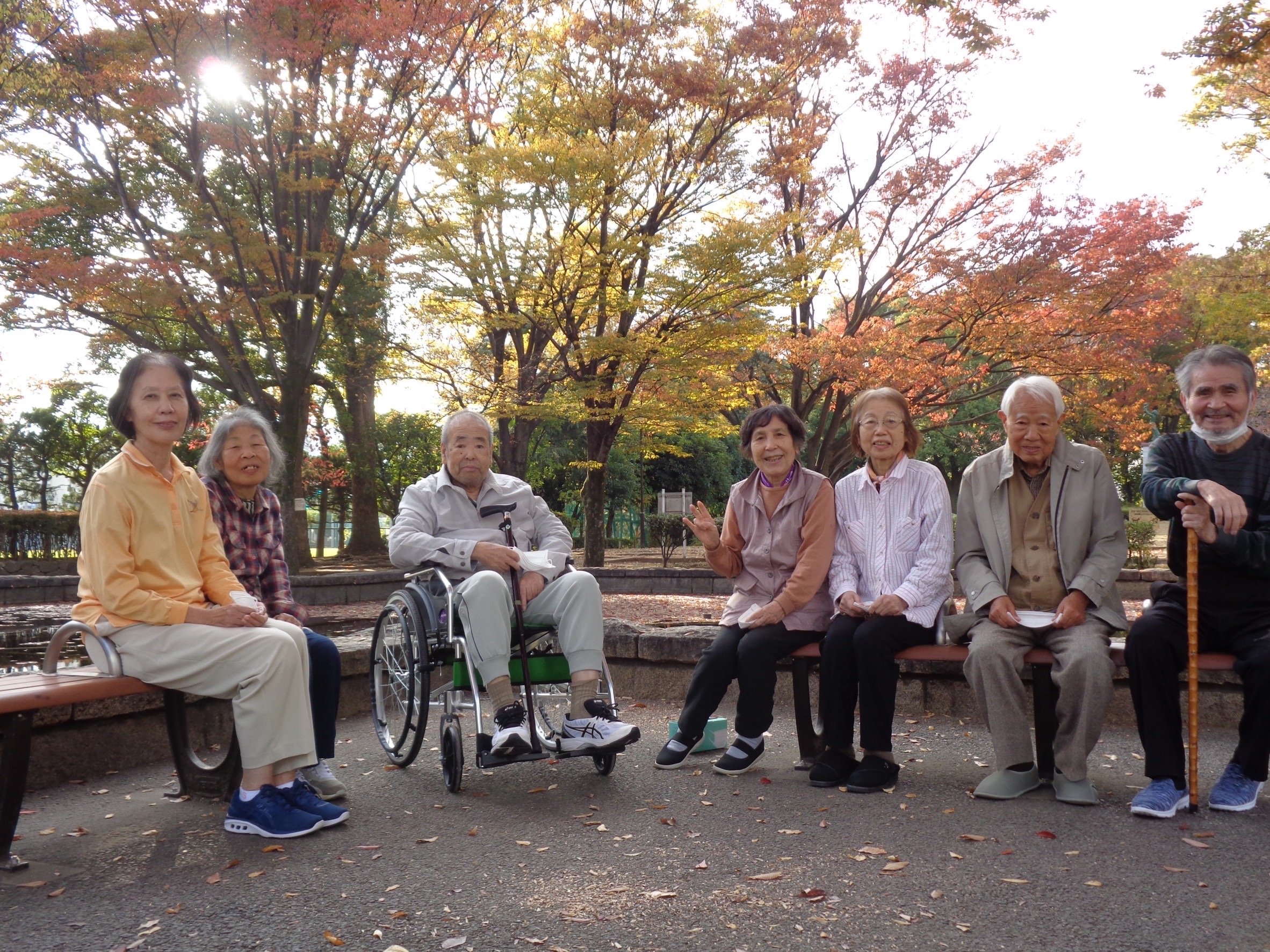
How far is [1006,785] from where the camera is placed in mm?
3176

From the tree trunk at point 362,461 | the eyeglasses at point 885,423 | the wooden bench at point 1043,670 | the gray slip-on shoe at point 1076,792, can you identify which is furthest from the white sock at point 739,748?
the tree trunk at point 362,461

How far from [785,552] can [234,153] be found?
7420 millimetres

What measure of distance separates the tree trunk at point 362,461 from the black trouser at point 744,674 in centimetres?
1174

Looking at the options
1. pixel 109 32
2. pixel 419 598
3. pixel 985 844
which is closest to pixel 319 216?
pixel 109 32

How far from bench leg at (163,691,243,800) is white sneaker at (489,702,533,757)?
0.82 metres

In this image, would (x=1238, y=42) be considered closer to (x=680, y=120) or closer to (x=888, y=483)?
(x=888, y=483)

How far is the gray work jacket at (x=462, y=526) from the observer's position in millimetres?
3633

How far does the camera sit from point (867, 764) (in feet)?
11.1

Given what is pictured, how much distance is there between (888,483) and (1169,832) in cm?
144

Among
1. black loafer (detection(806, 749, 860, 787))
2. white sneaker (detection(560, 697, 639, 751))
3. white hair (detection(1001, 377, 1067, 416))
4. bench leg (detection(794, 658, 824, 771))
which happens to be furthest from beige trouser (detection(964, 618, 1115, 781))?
white sneaker (detection(560, 697, 639, 751))

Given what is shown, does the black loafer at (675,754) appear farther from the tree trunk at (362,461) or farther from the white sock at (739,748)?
the tree trunk at (362,461)

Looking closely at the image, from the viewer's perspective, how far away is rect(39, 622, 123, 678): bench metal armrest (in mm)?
2904

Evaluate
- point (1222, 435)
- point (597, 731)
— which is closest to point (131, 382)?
point (597, 731)

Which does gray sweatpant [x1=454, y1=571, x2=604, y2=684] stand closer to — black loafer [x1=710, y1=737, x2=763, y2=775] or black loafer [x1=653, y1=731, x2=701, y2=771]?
black loafer [x1=653, y1=731, x2=701, y2=771]
